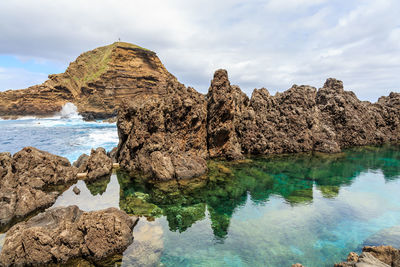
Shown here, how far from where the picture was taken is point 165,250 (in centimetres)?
1105

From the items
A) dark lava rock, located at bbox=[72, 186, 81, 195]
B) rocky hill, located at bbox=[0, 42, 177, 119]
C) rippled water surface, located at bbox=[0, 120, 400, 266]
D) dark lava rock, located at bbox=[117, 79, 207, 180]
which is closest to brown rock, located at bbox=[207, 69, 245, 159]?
dark lava rock, located at bbox=[117, 79, 207, 180]

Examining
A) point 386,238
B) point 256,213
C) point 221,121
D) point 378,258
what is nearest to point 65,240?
point 256,213

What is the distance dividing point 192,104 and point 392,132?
44925mm

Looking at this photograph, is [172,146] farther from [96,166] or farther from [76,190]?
[76,190]


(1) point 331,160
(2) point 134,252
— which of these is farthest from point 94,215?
(1) point 331,160

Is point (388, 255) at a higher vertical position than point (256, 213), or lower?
higher

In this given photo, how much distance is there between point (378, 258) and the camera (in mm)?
8469

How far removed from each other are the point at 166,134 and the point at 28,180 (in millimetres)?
13305

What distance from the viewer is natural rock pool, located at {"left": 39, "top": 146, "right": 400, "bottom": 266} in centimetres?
1091

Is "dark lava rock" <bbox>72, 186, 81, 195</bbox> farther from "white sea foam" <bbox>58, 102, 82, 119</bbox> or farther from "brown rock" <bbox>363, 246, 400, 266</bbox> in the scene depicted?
"white sea foam" <bbox>58, 102, 82, 119</bbox>

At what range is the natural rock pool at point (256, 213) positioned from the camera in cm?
1091

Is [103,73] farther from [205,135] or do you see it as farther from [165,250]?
[165,250]

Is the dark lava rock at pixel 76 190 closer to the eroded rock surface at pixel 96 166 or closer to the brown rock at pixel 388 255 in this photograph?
the eroded rock surface at pixel 96 166

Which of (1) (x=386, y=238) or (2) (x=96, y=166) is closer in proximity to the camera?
(1) (x=386, y=238)
